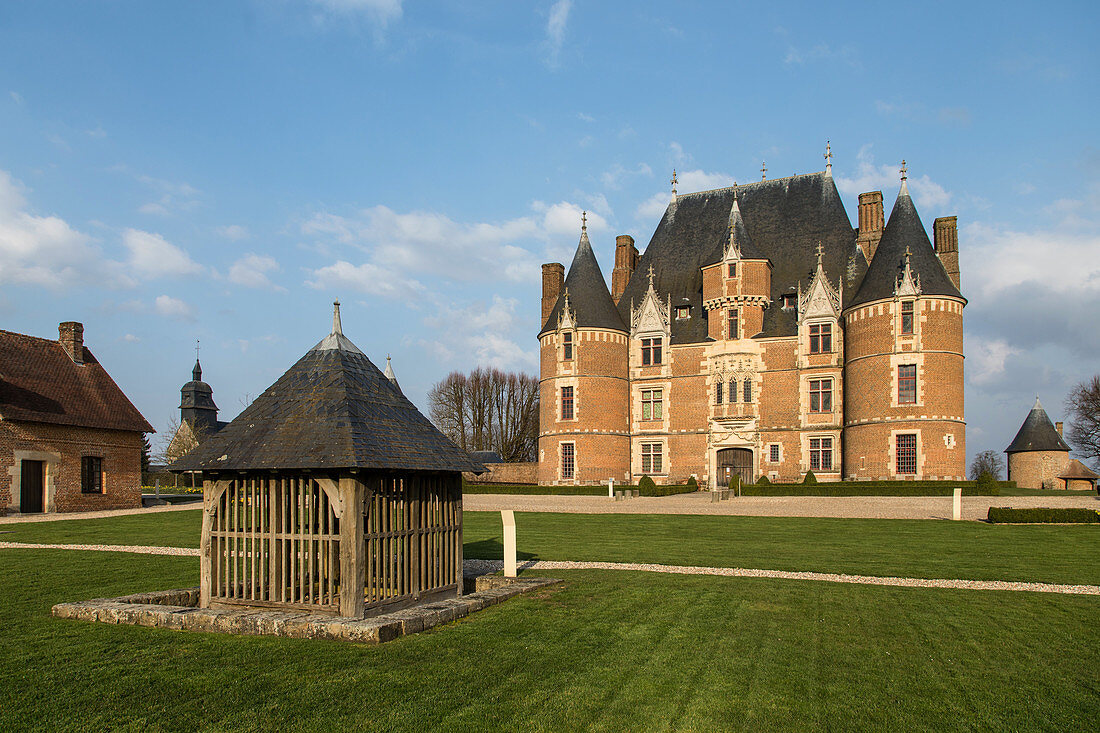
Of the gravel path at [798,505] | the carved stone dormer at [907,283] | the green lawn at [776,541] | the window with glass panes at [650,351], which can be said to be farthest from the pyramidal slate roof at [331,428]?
the window with glass panes at [650,351]

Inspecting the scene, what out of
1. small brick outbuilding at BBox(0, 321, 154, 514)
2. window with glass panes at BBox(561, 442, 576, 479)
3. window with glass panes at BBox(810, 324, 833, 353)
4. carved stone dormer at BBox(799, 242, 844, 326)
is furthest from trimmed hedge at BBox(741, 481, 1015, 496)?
small brick outbuilding at BBox(0, 321, 154, 514)

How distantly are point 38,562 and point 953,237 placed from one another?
140 feet

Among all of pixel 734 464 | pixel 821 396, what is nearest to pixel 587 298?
pixel 734 464

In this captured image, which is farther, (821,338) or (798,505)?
(821,338)

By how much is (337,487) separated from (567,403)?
122 ft

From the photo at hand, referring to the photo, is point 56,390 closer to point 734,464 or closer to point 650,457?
point 650,457

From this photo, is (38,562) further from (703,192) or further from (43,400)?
(703,192)

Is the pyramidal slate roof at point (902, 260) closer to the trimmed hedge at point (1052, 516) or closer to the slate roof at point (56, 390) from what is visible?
the trimmed hedge at point (1052, 516)

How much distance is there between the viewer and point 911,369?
3791 centimetres

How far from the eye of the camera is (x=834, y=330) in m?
41.7

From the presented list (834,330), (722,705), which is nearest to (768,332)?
(834,330)

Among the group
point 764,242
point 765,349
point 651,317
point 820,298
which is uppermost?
point 764,242

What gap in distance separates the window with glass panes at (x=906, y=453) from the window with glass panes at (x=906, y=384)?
1.72 m

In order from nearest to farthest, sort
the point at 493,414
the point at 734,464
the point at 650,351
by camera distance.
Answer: the point at 734,464 < the point at 650,351 < the point at 493,414
